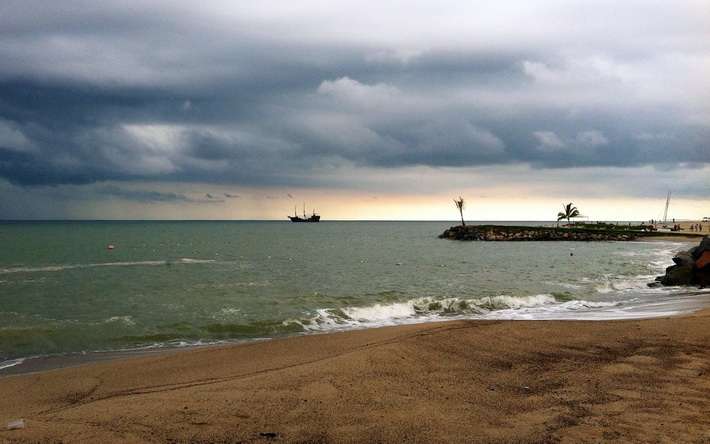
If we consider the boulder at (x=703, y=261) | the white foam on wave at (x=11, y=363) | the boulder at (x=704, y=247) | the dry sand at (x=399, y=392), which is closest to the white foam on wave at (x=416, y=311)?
the dry sand at (x=399, y=392)

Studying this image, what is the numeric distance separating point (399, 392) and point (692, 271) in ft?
83.3

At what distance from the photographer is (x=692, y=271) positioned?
86.2 ft

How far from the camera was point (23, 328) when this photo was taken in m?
16.0

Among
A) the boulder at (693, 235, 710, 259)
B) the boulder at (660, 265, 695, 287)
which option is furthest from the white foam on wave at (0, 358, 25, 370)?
the boulder at (693, 235, 710, 259)

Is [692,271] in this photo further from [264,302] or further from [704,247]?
[264,302]

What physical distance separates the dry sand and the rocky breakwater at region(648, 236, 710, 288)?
1573cm

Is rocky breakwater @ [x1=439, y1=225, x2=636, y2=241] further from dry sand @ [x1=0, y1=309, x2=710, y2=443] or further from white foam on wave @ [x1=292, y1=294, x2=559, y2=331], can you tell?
dry sand @ [x1=0, y1=309, x2=710, y2=443]

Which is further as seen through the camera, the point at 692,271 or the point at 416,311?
the point at 692,271

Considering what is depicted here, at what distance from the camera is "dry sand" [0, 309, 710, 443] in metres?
6.39

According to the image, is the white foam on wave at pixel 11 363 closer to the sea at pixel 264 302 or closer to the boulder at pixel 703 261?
the sea at pixel 264 302

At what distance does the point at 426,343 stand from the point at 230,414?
578 cm

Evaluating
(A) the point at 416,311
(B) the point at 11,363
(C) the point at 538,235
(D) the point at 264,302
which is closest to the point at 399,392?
(B) the point at 11,363

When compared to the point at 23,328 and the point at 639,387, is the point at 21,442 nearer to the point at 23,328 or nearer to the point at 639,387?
the point at 639,387

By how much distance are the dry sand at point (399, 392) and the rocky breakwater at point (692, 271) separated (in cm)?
1573
